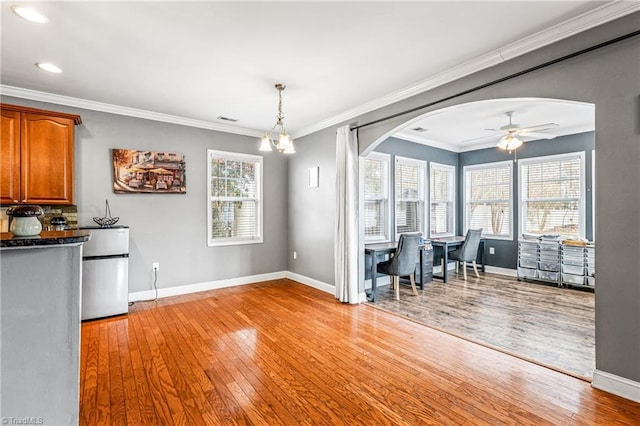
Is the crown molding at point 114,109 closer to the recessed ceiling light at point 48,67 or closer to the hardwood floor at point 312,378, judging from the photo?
the recessed ceiling light at point 48,67

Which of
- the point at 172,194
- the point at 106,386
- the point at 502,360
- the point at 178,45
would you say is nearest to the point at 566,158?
the point at 502,360

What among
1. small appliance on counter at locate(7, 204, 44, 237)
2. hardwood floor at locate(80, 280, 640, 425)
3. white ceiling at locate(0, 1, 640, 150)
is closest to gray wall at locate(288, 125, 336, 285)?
white ceiling at locate(0, 1, 640, 150)

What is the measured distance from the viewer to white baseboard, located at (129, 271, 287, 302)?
4.39 meters

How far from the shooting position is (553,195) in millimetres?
5766

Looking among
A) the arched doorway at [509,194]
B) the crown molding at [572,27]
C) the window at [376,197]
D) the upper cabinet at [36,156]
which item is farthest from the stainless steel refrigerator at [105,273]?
the crown molding at [572,27]

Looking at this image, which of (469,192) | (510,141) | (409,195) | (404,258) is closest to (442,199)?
(469,192)

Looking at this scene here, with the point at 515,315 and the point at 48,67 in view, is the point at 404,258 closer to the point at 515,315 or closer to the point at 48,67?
the point at 515,315

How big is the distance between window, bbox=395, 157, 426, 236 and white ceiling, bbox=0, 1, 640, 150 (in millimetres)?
2314

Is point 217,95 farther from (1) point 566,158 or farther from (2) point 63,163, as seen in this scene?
(1) point 566,158

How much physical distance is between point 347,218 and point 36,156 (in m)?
3.84

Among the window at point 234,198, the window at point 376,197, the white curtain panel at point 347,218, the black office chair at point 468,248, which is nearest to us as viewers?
the white curtain panel at point 347,218

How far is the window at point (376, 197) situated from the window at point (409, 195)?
334mm

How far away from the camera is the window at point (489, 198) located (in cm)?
641

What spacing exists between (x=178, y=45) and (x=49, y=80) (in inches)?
75.6
